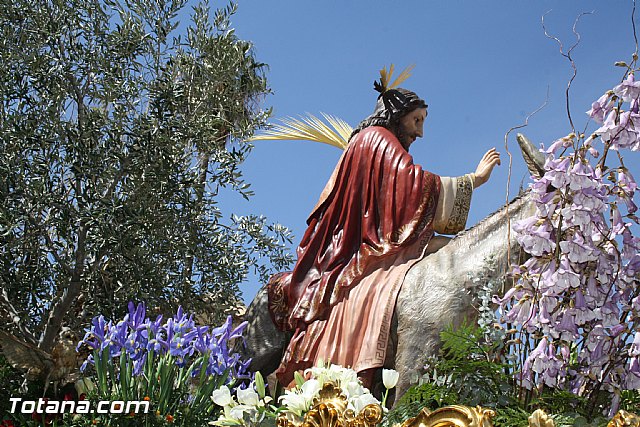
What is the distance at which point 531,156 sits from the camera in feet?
19.4

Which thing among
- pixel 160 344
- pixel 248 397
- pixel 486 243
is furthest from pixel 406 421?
pixel 486 243

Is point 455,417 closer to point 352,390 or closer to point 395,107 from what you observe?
point 352,390

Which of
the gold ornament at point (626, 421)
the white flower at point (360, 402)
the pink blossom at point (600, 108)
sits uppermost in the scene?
the pink blossom at point (600, 108)

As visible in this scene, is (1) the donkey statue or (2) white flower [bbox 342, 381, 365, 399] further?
(1) the donkey statue

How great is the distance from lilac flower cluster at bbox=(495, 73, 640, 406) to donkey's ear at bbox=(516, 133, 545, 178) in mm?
2012

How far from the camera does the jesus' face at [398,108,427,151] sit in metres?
7.51

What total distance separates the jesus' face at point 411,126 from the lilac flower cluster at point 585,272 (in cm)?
370

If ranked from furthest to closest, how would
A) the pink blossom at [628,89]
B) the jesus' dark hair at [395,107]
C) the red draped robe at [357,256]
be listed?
the jesus' dark hair at [395,107] < the red draped robe at [357,256] < the pink blossom at [628,89]

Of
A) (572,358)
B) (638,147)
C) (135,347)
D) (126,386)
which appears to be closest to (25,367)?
(135,347)

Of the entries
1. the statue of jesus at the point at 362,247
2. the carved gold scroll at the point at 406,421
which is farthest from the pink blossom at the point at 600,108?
the statue of jesus at the point at 362,247

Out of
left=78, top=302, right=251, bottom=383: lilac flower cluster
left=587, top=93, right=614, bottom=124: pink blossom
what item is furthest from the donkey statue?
left=587, top=93, right=614, bottom=124: pink blossom

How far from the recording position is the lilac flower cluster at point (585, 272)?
11.8 ft

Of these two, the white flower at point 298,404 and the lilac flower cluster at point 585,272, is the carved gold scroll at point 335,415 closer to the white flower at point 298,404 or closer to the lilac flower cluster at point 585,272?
the white flower at point 298,404

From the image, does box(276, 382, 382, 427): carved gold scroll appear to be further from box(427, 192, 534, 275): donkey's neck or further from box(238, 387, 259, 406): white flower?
box(427, 192, 534, 275): donkey's neck
